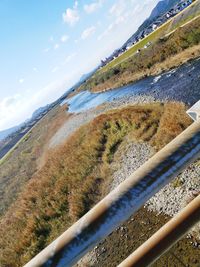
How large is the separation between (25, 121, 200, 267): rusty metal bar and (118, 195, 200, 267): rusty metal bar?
186mm

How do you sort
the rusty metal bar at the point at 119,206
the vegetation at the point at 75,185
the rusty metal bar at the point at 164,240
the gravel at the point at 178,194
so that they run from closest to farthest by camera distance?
the rusty metal bar at the point at 119,206 → the rusty metal bar at the point at 164,240 → the gravel at the point at 178,194 → the vegetation at the point at 75,185

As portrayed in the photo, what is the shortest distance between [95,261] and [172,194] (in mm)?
3673

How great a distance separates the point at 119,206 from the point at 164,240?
0.27m

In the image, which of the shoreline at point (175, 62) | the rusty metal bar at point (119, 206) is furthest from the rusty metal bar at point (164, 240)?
the shoreline at point (175, 62)

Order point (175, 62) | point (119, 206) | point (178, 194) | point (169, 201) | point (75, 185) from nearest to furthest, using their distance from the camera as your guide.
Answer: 1. point (119, 206)
2. point (178, 194)
3. point (169, 201)
4. point (75, 185)
5. point (175, 62)

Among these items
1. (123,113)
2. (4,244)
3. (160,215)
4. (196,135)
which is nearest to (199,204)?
(196,135)

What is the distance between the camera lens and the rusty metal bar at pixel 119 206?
1149mm

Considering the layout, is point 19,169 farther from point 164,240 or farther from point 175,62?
point 164,240

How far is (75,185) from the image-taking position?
20.6 m

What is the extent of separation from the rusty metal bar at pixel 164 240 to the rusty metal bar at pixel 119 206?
186 millimetres

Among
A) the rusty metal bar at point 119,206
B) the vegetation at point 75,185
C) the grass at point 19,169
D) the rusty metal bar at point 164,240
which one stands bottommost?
the grass at point 19,169

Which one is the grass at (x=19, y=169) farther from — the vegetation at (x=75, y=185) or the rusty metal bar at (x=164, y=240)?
the rusty metal bar at (x=164, y=240)

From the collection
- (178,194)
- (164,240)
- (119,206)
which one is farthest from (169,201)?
(119,206)

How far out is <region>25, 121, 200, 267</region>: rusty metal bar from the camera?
1.15m
